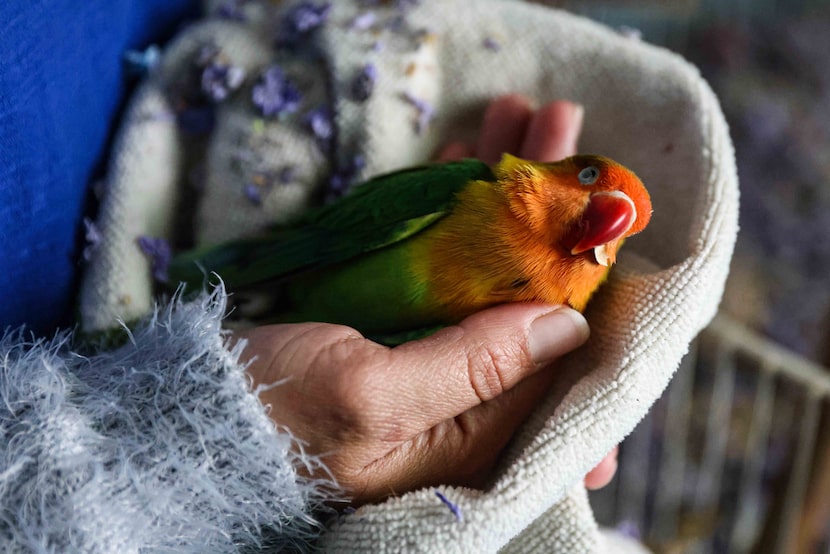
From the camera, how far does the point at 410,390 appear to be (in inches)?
22.1

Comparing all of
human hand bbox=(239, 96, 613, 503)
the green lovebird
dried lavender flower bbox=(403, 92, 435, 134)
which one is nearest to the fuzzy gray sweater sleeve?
human hand bbox=(239, 96, 613, 503)

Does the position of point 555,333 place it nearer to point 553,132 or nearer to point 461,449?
point 461,449

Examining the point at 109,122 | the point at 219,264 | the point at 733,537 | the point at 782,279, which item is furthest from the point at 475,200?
the point at 782,279

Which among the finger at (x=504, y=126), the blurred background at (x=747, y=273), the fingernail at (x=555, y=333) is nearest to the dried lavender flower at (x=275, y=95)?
the finger at (x=504, y=126)

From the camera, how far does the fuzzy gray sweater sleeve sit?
50 centimetres

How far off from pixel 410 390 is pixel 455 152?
40cm

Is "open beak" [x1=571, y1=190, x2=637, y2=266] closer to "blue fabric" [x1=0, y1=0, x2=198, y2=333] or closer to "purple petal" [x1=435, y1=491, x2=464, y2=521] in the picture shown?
"purple petal" [x1=435, y1=491, x2=464, y2=521]

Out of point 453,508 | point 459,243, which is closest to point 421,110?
point 459,243

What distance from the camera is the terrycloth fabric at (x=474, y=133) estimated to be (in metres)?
0.59

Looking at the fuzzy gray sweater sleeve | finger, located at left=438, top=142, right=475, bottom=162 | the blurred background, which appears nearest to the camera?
the fuzzy gray sweater sleeve

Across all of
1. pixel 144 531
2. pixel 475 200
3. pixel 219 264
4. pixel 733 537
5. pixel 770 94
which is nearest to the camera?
pixel 144 531

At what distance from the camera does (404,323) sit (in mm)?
641

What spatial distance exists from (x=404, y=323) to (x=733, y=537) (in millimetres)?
1358

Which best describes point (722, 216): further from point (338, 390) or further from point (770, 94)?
point (770, 94)
